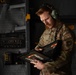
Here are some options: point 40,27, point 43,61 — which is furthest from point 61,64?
point 40,27

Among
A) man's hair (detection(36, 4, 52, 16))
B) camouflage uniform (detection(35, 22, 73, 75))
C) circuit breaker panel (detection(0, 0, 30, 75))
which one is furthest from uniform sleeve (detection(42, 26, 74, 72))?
circuit breaker panel (detection(0, 0, 30, 75))

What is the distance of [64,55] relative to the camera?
1.90 metres

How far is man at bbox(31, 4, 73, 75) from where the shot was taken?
1899mm

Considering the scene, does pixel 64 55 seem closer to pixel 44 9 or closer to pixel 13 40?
pixel 44 9

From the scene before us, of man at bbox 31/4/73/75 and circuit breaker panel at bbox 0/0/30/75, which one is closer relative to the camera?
man at bbox 31/4/73/75

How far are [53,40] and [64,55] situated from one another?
0.54 feet

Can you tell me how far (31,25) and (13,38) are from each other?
0.29m

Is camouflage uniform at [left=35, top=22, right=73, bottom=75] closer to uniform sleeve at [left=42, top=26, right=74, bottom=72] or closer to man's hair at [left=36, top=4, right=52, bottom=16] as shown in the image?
uniform sleeve at [left=42, top=26, right=74, bottom=72]

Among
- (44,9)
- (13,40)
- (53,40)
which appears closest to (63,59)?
(53,40)

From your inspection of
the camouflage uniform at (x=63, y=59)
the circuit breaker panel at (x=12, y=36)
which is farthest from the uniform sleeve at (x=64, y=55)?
the circuit breaker panel at (x=12, y=36)

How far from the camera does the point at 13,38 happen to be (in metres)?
3.05

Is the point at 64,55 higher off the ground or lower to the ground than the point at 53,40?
lower

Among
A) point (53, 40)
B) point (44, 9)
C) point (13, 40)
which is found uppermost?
point (44, 9)

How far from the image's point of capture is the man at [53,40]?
1.90m
